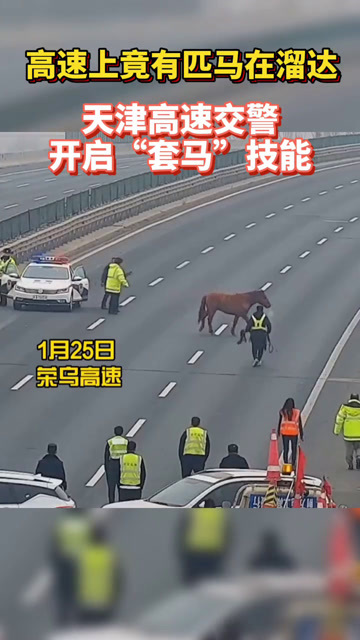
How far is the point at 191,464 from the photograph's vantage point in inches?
815

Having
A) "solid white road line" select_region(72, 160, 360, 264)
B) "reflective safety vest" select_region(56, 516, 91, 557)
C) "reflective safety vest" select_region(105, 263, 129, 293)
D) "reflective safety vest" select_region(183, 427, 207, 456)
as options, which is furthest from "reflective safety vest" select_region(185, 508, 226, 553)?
"solid white road line" select_region(72, 160, 360, 264)

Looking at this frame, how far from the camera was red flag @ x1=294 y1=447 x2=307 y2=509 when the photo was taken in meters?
20.0

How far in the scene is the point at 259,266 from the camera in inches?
867

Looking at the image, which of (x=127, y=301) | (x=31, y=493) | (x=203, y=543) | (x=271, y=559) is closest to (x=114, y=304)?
(x=127, y=301)

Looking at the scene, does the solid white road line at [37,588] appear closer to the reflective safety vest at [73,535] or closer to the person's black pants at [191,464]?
the reflective safety vest at [73,535]

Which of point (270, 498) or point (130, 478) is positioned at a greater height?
point (130, 478)

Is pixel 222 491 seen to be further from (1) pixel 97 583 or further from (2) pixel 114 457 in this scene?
(1) pixel 97 583

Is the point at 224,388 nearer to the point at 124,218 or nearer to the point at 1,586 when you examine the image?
the point at 124,218

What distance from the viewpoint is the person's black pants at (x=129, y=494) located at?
20359 mm

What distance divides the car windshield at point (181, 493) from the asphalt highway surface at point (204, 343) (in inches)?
18.5

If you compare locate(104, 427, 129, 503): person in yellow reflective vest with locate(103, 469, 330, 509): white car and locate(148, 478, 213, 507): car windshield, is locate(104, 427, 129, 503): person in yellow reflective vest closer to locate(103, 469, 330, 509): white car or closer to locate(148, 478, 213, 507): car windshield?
locate(103, 469, 330, 509): white car

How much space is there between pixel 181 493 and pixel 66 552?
4235 mm

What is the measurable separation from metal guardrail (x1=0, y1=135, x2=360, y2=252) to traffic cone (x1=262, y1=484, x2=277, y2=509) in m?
4.63

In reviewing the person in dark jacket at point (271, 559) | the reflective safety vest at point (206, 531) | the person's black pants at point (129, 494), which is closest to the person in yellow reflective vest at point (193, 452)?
the person's black pants at point (129, 494)
